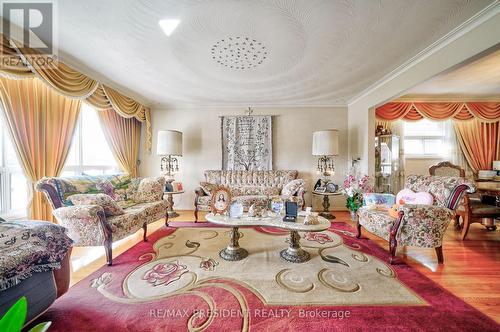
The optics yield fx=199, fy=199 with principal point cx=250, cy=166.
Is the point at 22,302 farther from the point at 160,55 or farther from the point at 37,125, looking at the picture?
the point at 37,125

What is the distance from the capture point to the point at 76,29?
2.04 m

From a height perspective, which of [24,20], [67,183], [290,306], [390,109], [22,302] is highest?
[24,20]

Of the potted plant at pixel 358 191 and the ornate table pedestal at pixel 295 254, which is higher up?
the potted plant at pixel 358 191

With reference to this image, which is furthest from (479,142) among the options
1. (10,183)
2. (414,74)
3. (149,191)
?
(10,183)

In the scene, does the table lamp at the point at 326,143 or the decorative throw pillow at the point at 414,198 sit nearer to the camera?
the decorative throw pillow at the point at 414,198

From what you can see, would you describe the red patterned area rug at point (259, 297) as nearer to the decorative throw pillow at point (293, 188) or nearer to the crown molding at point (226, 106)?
the decorative throw pillow at point (293, 188)

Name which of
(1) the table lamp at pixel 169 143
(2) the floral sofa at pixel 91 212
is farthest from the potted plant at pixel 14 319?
(1) the table lamp at pixel 169 143

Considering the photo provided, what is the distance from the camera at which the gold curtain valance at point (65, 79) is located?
2.03 meters

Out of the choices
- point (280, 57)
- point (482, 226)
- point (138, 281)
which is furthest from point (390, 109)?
point (138, 281)

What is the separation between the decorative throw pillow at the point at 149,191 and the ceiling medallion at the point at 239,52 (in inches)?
84.5

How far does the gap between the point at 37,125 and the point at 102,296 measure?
2.38m

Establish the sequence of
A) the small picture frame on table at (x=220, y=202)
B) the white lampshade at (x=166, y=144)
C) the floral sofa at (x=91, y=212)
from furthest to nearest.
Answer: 1. the white lampshade at (x=166, y=144)
2. the small picture frame on table at (x=220, y=202)
3. the floral sofa at (x=91, y=212)

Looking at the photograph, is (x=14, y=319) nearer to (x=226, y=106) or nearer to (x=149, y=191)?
(x=149, y=191)

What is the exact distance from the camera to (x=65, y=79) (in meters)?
2.57
